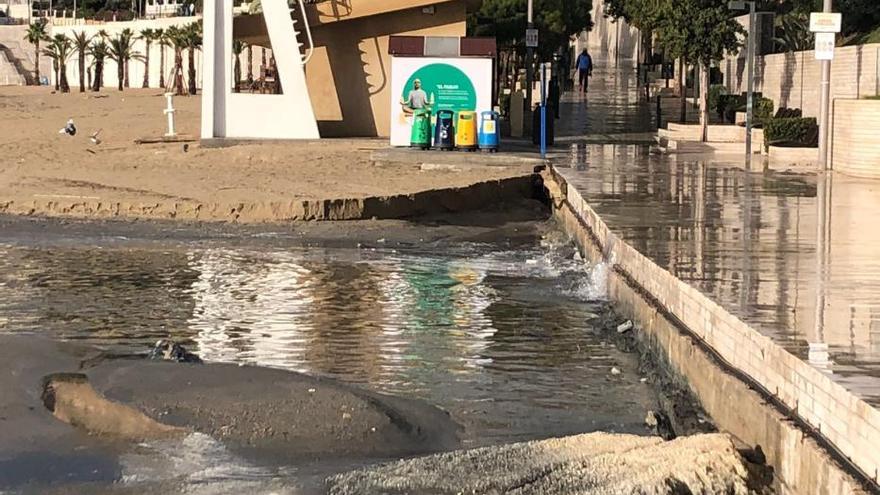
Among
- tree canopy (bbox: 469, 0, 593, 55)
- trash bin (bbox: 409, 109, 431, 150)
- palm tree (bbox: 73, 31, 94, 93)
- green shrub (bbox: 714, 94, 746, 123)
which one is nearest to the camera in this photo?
trash bin (bbox: 409, 109, 431, 150)

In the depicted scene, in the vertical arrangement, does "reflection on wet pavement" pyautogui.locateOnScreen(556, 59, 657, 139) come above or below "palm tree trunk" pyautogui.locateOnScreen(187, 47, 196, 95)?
below

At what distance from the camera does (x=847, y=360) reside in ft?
24.6

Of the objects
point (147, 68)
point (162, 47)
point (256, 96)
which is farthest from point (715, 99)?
point (147, 68)

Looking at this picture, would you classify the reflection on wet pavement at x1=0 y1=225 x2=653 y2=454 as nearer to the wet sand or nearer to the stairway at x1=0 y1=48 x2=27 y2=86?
the wet sand

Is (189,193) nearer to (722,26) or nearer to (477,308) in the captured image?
(477,308)

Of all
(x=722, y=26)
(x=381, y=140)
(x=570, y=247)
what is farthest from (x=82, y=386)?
(x=722, y=26)

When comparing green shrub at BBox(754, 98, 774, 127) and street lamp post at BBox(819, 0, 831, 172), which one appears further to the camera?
green shrub at BBox(754, 98, 774, 127)

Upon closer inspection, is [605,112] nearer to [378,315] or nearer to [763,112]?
[763,112]

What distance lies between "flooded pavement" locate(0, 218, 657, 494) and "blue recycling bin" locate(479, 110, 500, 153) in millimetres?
7441

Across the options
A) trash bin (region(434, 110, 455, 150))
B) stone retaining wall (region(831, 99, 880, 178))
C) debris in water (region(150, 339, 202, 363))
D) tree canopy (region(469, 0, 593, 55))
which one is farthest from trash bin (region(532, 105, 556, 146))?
debris in water (region(150, 339, 202, 363))

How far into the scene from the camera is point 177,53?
254ft

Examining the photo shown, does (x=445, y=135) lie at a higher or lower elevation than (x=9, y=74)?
lower

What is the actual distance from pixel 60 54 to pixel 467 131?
59898 millimetres

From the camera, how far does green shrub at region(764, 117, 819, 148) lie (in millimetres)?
26578
